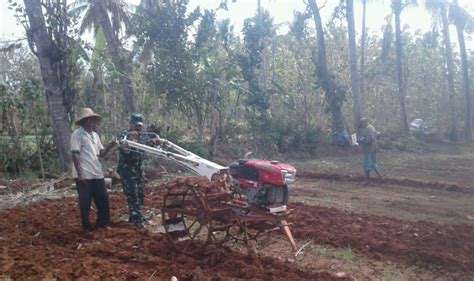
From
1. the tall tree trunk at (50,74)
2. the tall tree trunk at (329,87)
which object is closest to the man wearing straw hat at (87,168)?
the tall tree trunk at (50,74)

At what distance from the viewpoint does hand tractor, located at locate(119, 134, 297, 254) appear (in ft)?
18.2

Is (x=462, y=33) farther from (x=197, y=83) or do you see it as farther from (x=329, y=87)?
(x=197, y=83)

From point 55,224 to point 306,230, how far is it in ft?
12.1

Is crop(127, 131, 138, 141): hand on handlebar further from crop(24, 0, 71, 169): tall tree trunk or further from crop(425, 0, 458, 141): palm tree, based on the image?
crop(425, 0, 458, 141): palm tree

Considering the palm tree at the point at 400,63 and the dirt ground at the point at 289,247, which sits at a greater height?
the palm tree at the point at 400,63

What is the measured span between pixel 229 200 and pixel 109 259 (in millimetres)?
1513

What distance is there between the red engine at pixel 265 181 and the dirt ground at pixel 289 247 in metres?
0.67

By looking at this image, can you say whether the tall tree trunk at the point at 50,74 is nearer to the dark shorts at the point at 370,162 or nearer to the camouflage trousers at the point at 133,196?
the camouflage trousers at the point at 133,196

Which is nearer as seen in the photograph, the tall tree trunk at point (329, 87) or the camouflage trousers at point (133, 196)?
the camouflage trousers at point (133, 196)

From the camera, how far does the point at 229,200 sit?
575 cm

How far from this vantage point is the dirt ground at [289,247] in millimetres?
5086

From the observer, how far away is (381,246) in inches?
241

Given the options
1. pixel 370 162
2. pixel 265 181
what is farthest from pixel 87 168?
pixel 370 162

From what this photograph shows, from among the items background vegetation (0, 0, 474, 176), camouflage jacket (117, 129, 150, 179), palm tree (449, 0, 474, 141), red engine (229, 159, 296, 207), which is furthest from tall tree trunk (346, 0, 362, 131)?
red engine (229, 159, 296, 207)
